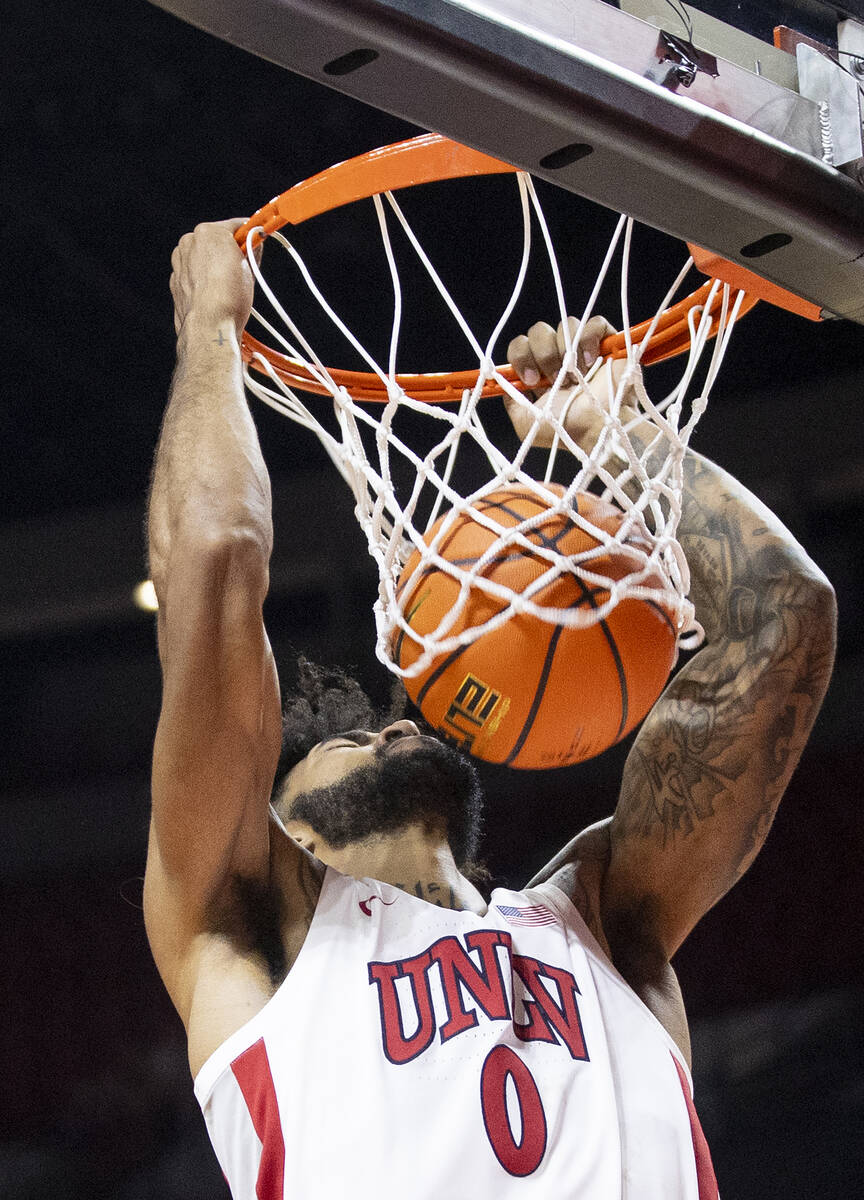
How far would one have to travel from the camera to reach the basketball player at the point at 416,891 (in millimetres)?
1475

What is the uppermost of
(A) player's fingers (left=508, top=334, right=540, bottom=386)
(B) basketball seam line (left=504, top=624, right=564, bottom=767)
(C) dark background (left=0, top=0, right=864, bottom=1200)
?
(A) player's fingers (left=508, top=334, right=540, bottom=386)

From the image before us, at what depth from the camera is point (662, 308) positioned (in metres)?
1.81

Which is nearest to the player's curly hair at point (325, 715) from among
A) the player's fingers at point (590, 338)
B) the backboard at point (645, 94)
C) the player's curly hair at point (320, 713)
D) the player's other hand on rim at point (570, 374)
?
the player's curly hair at point (320, 713)

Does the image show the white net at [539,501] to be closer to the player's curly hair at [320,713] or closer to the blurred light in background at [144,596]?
the player's curly hair at [320,713]

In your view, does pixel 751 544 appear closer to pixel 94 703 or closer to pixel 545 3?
pixel 545 3

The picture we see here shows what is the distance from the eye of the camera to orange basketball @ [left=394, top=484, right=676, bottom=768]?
1.43 meters

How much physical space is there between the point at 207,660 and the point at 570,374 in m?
0.69

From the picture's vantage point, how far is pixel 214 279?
1724mm

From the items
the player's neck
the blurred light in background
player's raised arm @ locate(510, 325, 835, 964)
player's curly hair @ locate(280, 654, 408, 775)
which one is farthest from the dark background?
the player's neck

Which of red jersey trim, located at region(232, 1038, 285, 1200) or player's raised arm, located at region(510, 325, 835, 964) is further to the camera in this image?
player's raised arm, located at region(510, 325, 835, 964)

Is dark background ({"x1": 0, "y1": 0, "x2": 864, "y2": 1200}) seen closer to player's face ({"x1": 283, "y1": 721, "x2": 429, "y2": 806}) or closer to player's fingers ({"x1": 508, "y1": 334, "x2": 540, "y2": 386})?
player's fingers ({"x1": 508, "y1": 334, "x2": 540, "y2": 386})

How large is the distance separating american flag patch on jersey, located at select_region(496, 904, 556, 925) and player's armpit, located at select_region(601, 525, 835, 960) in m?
0.12

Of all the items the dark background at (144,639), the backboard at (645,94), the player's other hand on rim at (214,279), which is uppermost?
the backboard at (645,94)

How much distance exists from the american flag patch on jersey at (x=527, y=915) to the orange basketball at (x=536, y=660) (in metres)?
0.33
